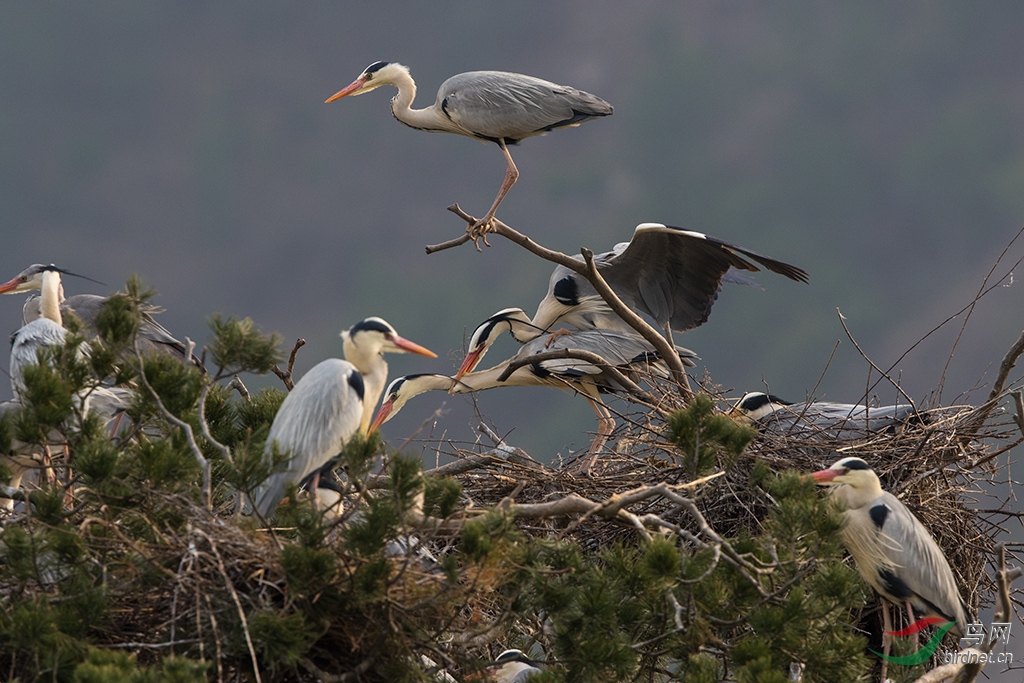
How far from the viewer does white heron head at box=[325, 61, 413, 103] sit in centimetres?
750

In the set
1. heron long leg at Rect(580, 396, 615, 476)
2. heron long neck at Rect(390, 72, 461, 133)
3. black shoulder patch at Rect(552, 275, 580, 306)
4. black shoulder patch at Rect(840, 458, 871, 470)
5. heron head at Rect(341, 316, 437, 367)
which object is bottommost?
heron long leg at Rect(580, 396, 615, 476)

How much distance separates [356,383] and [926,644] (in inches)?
115

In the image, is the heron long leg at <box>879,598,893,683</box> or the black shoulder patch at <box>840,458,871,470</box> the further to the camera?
the heron long leg at <box>879,598,893,683</box>

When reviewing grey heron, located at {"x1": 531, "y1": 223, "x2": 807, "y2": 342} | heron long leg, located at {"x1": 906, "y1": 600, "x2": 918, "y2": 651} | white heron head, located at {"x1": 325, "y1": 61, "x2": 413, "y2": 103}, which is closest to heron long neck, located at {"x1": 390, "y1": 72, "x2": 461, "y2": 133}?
white heron head, located at {"x1": 325, "y1": 61, "x2": 413, "y2": 103}

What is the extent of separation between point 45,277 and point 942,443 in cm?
473

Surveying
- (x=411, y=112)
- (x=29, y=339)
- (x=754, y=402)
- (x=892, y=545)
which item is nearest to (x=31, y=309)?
(x=29, y=339)

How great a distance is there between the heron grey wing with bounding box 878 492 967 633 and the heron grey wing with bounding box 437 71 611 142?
3261 millimetres

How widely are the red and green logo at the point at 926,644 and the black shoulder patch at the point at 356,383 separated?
8.28 ft

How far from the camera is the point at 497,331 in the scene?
7191mm

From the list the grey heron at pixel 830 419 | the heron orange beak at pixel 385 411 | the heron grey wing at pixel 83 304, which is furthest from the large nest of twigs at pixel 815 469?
the heron grey wing at pixel 83 304

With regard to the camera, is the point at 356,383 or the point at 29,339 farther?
the point at 29,339

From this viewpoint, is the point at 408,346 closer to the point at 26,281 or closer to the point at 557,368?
the point at 557,368

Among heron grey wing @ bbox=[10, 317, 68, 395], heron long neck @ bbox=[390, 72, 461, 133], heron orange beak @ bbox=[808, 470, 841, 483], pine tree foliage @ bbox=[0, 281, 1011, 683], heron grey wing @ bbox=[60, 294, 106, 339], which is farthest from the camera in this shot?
heron long neck @ bbox=[390, 72, 461, 133]

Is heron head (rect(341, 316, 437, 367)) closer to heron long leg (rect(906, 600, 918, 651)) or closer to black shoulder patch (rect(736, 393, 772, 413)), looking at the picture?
heron long leg (rect(906, 600, 918, 651))
